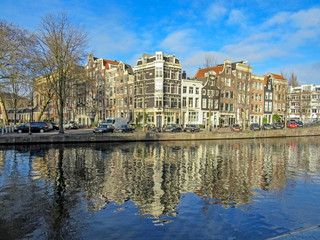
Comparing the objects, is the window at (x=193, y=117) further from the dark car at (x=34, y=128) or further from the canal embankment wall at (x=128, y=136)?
the dark car at (x=34, y=128)

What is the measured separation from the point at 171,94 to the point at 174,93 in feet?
3.30

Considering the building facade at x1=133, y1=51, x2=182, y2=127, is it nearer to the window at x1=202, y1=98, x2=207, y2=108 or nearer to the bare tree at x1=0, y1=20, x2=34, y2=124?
the window at x1=202, y1=98, x2=207, y2=108

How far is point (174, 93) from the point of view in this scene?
218 ft

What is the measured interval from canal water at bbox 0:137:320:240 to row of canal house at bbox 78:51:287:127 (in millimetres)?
37786

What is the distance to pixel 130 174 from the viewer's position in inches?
725

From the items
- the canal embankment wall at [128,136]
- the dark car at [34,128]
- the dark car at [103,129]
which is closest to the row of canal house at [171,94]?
the canal embankment wall at [128,136]

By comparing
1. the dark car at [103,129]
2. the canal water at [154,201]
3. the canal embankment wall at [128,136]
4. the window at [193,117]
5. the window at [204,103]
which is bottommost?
the canal water at [154,201]

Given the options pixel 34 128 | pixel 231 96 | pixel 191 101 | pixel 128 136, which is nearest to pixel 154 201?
pixel 128 136

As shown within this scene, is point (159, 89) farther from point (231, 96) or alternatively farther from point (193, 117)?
point (231, 96)

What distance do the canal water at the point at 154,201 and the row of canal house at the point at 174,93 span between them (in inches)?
1488

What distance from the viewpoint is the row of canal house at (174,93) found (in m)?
64.6

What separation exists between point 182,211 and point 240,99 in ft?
247

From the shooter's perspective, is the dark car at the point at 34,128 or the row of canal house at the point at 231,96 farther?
the row of canal house at the point at 231,96

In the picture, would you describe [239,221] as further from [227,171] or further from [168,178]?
[227,171]
